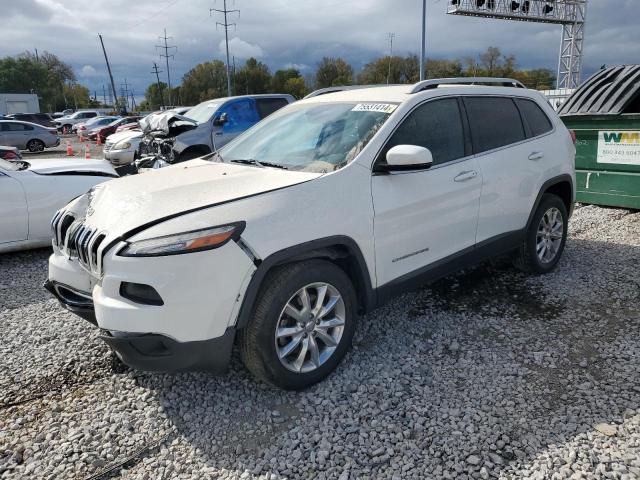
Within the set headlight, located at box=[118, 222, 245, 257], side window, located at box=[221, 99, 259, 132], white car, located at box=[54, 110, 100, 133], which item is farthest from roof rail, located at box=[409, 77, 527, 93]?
white car, located at box=[54, 110, 100, 133]

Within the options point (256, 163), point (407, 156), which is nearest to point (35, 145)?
point (256, 163)

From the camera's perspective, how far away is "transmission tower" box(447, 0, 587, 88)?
3606cm

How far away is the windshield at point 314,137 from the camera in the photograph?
3312 mm

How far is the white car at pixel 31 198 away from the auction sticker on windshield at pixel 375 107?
12.5 ft

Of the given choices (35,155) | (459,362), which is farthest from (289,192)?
(35,155)

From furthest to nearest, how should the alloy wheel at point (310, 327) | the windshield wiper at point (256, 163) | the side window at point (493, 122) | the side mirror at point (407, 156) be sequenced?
the side window at point (493, 122) < the windshield wiper at point (256, 163) < the side mirror at point (407, 156) < the alloy wheel at point (310, 327)

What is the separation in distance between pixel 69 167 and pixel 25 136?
1809 centimetres

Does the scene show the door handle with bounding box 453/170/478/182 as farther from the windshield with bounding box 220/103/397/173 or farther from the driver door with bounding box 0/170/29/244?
the driver door with bounding box 0/170/29/244

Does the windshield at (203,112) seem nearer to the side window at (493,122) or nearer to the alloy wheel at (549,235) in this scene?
the side window at (493,122)

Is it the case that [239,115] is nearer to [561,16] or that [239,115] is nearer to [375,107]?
[375,107]

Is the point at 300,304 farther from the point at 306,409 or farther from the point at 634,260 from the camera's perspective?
the point at 634,260

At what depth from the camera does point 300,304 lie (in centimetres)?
296

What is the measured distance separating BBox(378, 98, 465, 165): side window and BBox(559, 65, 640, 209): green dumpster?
4.54m

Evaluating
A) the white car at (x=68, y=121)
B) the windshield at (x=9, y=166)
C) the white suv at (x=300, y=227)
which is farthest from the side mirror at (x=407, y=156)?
the white car at (x=68, y=121)
